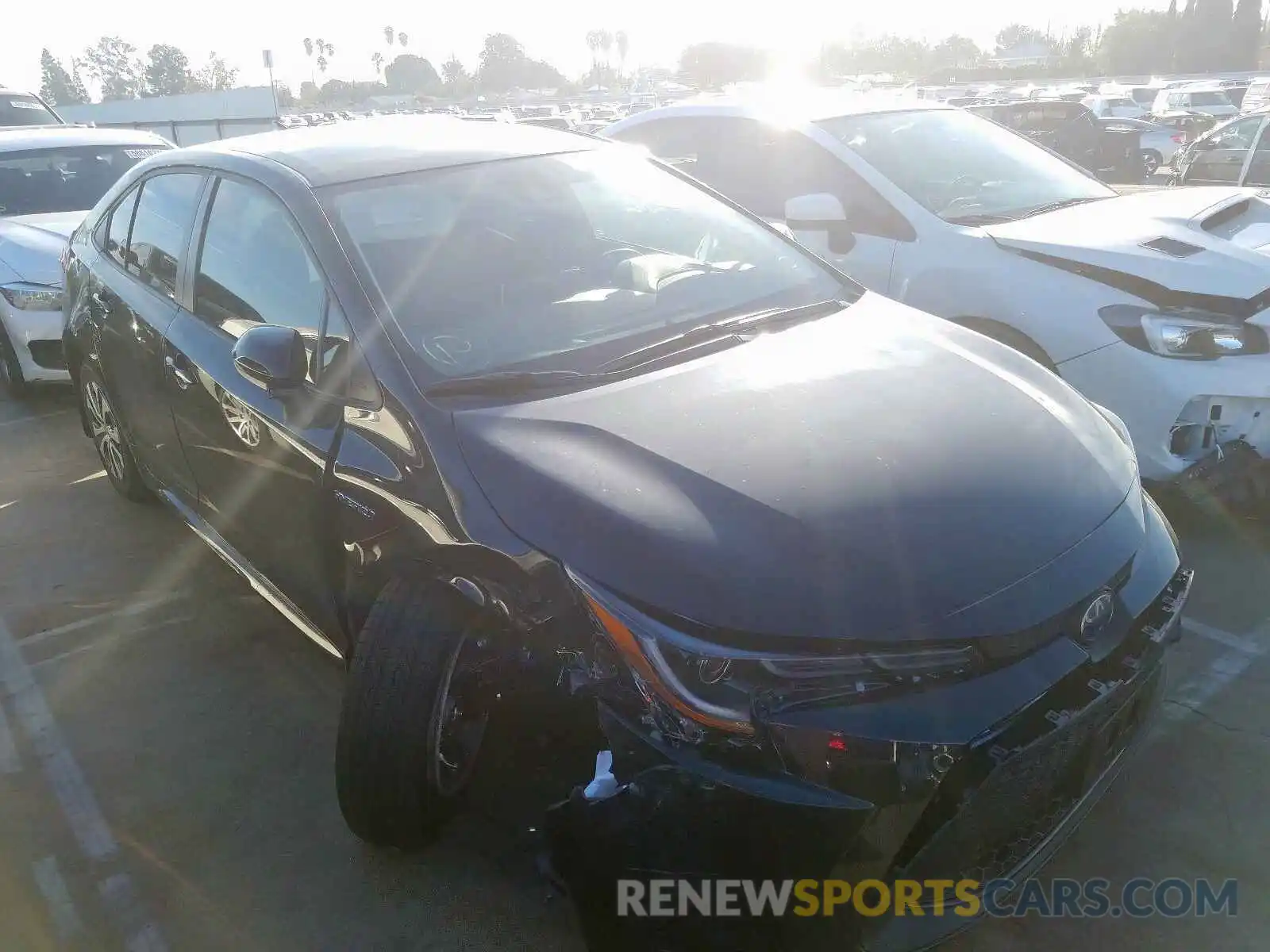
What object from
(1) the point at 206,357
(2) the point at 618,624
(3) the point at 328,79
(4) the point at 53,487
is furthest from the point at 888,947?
(3) the point at 328,79

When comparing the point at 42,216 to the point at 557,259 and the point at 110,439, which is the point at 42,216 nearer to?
the point at 110,439

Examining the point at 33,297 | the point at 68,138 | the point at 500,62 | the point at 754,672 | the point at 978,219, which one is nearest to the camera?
the point at 754,672

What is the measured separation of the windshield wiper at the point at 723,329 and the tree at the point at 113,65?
134369mm

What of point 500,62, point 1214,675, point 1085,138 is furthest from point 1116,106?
point 500,62

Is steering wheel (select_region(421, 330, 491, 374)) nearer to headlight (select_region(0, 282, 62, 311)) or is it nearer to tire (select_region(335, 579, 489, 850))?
A: tire (select_region(335, 579, 489, 850))

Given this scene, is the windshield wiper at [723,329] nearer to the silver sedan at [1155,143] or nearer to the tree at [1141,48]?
the silver sedan at [1155,143]

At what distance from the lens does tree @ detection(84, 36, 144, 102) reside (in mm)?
117688

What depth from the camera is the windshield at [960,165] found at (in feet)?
15.7

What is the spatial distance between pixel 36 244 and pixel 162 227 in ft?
11.3

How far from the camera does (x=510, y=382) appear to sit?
256 centimetres

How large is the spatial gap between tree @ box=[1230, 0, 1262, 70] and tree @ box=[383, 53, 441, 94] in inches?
3093

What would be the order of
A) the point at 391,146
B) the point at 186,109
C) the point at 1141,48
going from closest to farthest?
1. the point at 391,146
2. the point at 186,109
3. the point at 1141,48

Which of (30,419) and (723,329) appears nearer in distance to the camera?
(723,329)

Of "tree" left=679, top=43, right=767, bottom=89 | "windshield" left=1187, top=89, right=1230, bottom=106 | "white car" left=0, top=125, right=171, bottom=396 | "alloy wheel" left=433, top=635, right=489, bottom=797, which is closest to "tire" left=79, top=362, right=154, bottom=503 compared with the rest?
"white car" left=0, top=125, right=171, bottom=396
